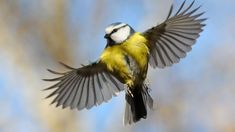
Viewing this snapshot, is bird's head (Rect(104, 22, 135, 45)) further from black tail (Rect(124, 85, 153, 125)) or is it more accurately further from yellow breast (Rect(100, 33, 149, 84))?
black tail (Rect(124, 85, 153, 125))

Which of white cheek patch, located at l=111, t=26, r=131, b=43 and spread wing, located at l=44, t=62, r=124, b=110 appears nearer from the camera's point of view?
A: white cheek patch, located at l=111, t=26, r=131, b=43

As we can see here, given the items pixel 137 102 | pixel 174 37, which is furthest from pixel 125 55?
pixel 174 37

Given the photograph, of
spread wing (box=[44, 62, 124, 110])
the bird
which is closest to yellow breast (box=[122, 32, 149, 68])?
the bird

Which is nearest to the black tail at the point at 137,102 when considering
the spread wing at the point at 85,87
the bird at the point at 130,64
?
the bird at the point at 130,64

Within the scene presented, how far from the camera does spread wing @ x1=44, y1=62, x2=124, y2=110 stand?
7.17ft

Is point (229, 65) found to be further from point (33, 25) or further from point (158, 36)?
point (158, 36)

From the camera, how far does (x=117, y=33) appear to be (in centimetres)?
206

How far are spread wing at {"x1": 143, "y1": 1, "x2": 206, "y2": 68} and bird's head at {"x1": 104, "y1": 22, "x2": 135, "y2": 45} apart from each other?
0.32ft

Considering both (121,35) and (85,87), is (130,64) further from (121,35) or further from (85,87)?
(85,87)

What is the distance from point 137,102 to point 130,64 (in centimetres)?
12

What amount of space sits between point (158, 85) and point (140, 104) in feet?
6.21

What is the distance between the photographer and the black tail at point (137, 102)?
6.64 feet

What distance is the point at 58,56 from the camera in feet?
13.9

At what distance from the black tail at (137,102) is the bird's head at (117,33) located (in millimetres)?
175
